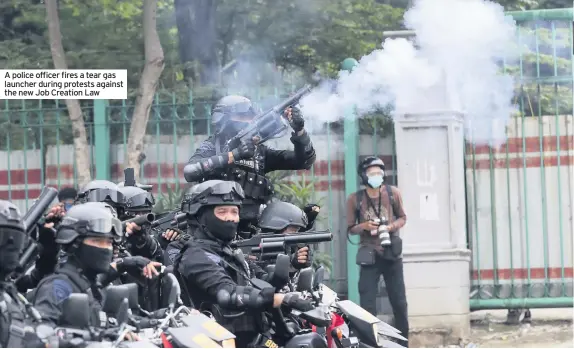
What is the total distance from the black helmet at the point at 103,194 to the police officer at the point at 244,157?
615mm

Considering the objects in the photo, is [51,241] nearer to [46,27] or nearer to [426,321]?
[426,321]

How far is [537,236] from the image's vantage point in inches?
568

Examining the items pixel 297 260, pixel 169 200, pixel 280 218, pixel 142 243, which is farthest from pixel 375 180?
pixel 142 243

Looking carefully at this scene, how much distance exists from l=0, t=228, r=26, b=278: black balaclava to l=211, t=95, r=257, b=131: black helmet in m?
3.79

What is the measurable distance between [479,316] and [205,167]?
201 inches

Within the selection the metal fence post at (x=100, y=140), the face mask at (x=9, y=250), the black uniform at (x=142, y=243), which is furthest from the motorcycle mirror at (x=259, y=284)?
the metal fence post at (x=100, y=140)

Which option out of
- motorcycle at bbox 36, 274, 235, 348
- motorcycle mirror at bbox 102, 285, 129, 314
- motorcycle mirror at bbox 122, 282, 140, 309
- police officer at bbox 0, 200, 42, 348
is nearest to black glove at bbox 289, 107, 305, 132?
motorcycle at bbox 36, 274, 235, 348

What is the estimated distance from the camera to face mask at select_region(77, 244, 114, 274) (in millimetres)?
7875

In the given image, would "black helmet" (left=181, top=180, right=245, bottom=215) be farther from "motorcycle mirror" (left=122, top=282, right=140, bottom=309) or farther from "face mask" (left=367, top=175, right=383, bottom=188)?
"face mask" (left=367, top=175, right=383, bottom=188)

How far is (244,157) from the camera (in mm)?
10688

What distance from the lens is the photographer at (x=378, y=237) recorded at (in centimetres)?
1355

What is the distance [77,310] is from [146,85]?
7.60 meters

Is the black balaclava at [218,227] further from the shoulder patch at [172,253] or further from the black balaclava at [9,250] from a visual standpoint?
the black balaclava at [9,250]

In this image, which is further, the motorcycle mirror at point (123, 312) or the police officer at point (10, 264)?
the motorcycle mirror at point (123, 312)
